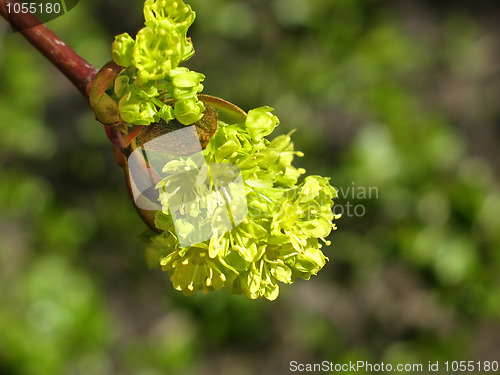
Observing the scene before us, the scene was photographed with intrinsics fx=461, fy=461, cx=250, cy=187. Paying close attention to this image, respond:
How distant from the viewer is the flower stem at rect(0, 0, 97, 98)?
71 cm

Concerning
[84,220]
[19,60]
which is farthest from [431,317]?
[19,60]

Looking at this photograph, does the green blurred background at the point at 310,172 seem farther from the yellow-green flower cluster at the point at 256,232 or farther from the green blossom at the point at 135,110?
the green blossom at the point at 135,110

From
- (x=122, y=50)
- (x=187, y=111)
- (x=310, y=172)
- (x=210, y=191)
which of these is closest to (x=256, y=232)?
(x=210, y=191)

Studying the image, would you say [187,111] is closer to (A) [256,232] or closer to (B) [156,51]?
(B) [156,51]

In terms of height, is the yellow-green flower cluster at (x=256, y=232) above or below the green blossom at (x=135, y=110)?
below

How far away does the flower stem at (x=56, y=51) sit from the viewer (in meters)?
0.71

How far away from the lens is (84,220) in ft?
7.41

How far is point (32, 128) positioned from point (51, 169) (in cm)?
22

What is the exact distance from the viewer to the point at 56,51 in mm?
719

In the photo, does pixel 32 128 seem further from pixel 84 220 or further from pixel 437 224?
pixel 437 224

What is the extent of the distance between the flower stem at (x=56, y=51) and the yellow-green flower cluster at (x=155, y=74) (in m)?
0.08

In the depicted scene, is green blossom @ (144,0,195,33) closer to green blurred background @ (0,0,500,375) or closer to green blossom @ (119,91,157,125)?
green blossom @ (119,91,157,125)

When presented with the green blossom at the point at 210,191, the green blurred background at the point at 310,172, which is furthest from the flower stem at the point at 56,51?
the green blurred background at the point at 310,172

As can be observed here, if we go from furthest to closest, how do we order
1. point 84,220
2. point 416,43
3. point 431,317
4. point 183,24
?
point 416,43 < point 431,317 < point 84,220 < point 183,24
